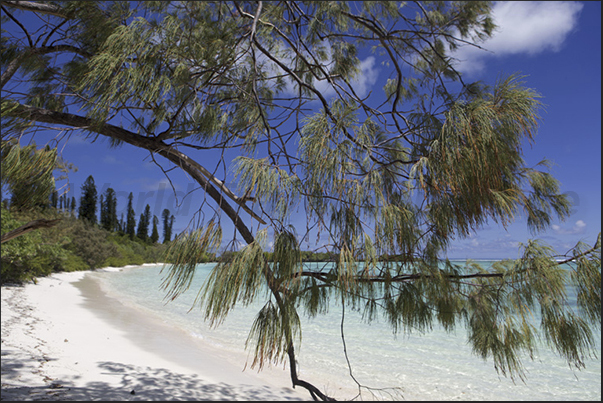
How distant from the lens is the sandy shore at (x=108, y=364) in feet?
8.32

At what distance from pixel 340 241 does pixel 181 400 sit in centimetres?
226

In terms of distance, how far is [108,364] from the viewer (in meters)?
3.23

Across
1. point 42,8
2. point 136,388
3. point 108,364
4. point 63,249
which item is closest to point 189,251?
point 42,8

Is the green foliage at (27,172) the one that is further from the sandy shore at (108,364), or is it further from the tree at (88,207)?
the tree at (88,207)

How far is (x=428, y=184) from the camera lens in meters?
0.96

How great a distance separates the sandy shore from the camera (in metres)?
2.54

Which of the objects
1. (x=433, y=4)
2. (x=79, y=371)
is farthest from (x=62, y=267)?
(x=433, y=4)

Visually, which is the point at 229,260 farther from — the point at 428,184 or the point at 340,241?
the point at 428,184

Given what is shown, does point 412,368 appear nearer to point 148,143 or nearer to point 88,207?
point 148,143

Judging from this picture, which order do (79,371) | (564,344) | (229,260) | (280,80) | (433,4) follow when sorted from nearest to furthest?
(229,260) < (564,344) < (433,4) < (280,80) < (79,371)

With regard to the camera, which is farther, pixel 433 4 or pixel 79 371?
pixel 79 371

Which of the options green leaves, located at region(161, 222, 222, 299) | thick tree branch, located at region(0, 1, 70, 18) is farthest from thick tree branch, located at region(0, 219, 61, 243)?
thick tree branch, located at region(0, 1, 70, 18)

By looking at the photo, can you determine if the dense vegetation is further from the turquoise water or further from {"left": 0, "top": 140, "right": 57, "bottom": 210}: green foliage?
the turquoise water

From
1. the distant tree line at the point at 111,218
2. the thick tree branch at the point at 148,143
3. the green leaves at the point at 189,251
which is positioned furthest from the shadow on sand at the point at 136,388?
the distant tree line at the point at 111,218
